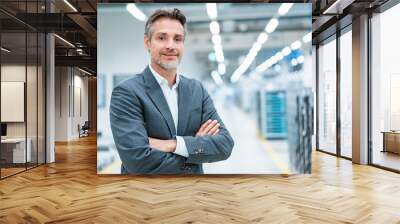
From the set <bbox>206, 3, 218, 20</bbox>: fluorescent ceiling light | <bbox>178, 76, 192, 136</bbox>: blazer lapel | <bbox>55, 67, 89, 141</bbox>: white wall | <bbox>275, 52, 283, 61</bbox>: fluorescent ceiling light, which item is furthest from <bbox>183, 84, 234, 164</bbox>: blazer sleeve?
<bbox>55, 67, 89, 141</bbox>: white wall

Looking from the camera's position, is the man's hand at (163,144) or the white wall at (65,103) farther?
the white wall at (65,103)

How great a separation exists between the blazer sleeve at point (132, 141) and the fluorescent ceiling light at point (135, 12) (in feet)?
3.70

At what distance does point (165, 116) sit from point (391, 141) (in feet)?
14.3

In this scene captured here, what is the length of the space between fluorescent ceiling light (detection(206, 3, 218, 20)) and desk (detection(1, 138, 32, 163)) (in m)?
4.00

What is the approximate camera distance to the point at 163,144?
6090 mm

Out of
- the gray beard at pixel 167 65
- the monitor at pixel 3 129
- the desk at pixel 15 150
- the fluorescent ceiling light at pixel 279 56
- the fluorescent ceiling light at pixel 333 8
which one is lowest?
the desk at pixel 15 150

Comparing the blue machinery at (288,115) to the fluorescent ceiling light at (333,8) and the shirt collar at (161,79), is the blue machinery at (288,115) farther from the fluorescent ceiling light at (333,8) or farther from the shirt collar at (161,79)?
the fluorescent ceiling light at (333,8)

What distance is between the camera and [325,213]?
14.4 feet

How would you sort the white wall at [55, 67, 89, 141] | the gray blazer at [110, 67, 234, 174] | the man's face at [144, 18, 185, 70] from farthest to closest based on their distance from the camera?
the white wall at [55, 67, 89, 141] → the man's face at [144, 18, 185, 70] → the gray blazer at [110, 67, 234, 174]

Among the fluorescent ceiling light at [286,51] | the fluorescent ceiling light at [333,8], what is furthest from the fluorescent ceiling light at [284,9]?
the fluorescent ceiling light at [333,8]

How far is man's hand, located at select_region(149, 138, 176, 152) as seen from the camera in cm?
603

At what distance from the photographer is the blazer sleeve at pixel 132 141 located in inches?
237

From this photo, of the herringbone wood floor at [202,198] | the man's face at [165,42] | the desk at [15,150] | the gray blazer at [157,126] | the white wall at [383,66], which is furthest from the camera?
the white wall at [383,66]

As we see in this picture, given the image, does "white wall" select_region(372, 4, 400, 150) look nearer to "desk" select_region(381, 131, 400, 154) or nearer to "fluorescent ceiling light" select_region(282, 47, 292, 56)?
"desk" select_region(381, 131, 400, 154)
